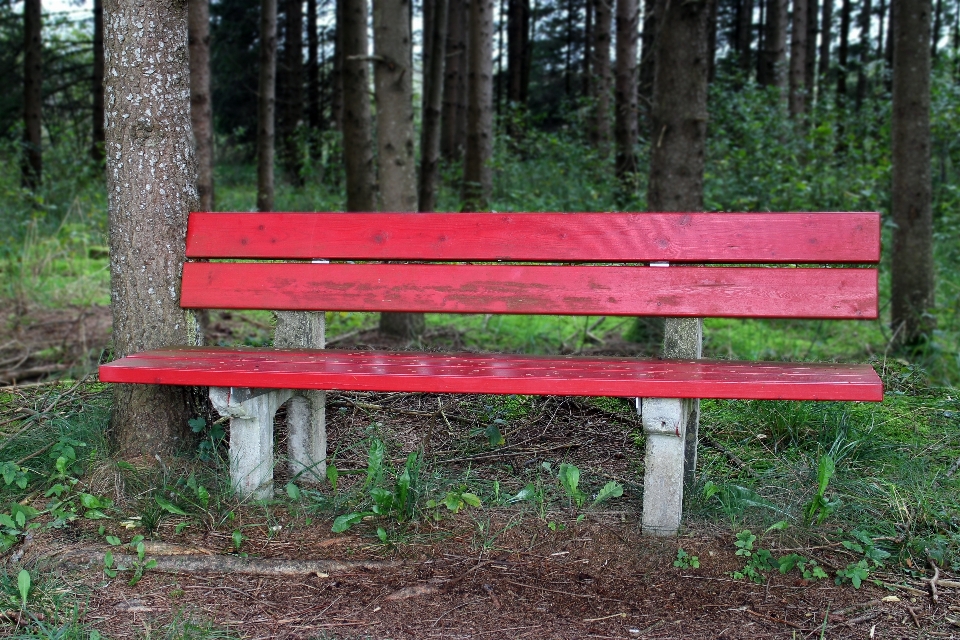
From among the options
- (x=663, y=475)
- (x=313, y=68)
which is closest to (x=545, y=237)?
(x=663, y=475)

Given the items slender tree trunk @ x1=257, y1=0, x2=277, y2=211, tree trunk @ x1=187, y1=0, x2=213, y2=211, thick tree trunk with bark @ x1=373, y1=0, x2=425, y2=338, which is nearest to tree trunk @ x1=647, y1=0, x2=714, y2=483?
thick tree trunk with bark @ x1=373, y1=0, x2=425, y2=338

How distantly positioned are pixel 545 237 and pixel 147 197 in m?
1.45

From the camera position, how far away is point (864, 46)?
26281 millimetres

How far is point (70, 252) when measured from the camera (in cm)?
761

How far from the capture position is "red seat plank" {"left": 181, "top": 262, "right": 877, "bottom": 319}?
9.13ft

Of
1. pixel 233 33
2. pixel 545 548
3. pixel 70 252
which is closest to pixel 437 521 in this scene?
pixel 545 548

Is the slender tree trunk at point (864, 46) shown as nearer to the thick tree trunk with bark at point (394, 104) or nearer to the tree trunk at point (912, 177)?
the tree trunk at point (912, 177)

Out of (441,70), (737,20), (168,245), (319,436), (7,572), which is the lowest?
(7,572)

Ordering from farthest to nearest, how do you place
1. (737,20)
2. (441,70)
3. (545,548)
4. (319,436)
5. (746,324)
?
(737,20) < (441,70) < (746,324) < (319,436) < (545,548)

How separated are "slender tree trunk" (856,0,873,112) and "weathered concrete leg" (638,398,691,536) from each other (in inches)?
988

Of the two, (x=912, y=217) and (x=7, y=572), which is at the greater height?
(x=912, y=217)

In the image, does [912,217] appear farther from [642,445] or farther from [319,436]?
[319,436]

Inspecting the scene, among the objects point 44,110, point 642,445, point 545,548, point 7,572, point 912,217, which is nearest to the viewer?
point 7,572

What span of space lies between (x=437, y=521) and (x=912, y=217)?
4.00m
